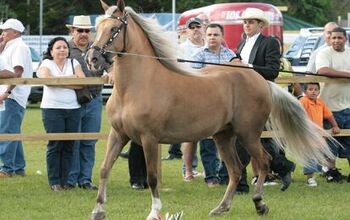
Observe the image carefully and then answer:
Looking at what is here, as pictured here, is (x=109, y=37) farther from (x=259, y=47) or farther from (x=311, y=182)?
(x=311, y=182)

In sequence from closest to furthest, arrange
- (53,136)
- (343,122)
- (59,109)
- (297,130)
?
(297,130) < (53,136) < (59,109) < (343,122)

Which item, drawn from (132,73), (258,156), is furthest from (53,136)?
(258,156)

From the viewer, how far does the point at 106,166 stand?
8.72m

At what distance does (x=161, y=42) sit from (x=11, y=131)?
3.87m

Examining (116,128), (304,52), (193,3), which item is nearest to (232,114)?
(116,128)

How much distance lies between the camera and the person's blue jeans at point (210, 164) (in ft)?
37.5

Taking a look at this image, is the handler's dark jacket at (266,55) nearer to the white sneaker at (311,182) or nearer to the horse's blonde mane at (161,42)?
the white sneaker at (311,182)

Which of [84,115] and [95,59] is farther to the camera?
[84,115]

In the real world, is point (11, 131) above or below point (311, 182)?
above

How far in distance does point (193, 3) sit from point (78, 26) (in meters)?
34.3

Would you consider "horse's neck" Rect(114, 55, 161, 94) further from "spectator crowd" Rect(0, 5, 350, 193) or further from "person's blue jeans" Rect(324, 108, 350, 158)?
"person's blue jeans" Rect(324, 108, 350, 158)

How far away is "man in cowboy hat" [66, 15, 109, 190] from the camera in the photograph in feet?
36.2

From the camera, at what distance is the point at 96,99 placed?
11195 mm

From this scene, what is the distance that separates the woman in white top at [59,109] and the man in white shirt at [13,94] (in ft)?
2.94
